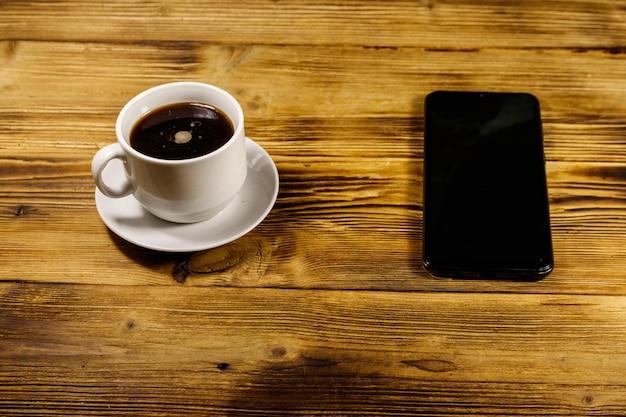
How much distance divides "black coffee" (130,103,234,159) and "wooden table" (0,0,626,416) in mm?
120

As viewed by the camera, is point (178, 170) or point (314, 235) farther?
point (314, 235)

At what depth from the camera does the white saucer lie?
0.73 metres

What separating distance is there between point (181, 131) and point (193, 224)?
0.34 feet

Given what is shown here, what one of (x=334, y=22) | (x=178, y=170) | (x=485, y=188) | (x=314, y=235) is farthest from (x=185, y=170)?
(x=334, y=22)

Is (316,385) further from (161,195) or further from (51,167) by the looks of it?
(51,167)

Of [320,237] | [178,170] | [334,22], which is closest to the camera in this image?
[178,170]

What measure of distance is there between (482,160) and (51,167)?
20.8 inches

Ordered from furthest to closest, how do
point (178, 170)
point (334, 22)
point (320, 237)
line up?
point (334, 22), point (320, 237), point (178, 170)

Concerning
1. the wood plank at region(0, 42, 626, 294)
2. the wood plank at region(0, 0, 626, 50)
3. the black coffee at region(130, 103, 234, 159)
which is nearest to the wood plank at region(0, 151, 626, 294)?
the wood plank at region(0, 42, 626, 294)

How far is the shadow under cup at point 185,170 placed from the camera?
0.68m

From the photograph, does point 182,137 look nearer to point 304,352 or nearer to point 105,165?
point 105,165

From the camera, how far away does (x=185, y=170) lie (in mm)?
678

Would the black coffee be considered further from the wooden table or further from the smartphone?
the smartphone

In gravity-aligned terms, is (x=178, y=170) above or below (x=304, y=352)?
above
